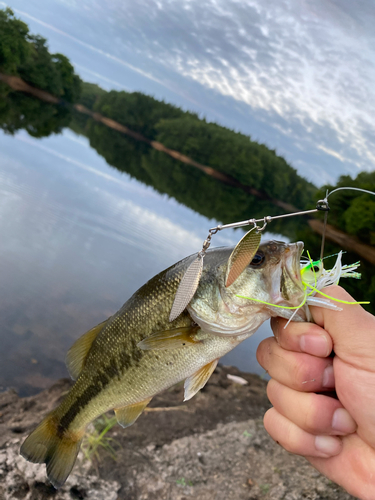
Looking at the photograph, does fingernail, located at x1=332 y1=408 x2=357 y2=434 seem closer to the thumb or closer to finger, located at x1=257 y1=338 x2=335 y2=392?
finger, located at x1=257 y1=338 x2=335 y2=392

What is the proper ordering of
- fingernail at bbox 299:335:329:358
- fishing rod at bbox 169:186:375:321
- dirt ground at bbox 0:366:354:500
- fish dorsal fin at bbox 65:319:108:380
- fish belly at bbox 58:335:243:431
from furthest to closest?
dirt ground at bbox 0:366:354:500, fish dorsal fin at bbox 65:319:108:380, fish belly at bbox 58:335:243:431, fingernail at bbox 299:335:329:358, fishing rod at bbox 169:186:375:321

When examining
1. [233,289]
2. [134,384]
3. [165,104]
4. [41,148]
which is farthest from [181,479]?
[165,104]

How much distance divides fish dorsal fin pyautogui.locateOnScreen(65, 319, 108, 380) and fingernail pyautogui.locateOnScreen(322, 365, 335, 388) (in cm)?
156

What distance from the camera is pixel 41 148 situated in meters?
24.7

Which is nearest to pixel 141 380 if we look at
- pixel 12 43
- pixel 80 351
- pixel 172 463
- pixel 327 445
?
pixel 80 351

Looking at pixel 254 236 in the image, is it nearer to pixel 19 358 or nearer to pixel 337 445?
pixel 337 445

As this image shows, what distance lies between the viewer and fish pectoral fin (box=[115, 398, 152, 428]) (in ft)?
8.15

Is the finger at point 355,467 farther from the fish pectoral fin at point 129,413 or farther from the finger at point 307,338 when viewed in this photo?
the fish pectoral fin at point 129,413

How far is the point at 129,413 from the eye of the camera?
2512 mm

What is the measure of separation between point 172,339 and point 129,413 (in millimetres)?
831

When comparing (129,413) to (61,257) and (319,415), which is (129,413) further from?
(61,257)

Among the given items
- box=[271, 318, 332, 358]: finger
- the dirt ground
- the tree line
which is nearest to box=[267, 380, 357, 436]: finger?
box=[271, 318, 332, 358]: finger

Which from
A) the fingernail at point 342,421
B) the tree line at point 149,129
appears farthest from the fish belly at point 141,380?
the tree line at point 149,129

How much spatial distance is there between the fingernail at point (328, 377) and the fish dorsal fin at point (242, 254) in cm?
77
